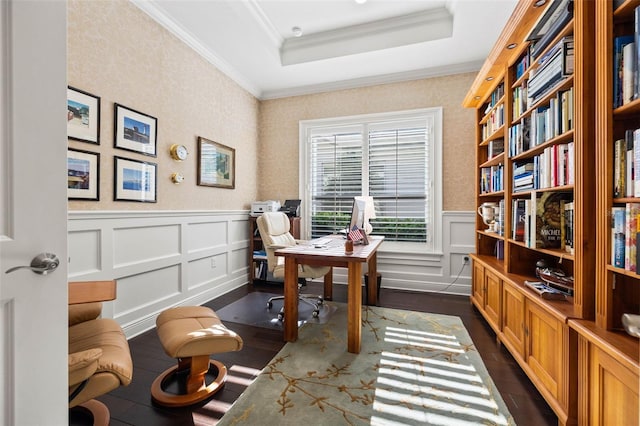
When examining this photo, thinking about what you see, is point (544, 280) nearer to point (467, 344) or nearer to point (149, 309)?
point (467, 344)

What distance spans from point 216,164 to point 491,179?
313cm

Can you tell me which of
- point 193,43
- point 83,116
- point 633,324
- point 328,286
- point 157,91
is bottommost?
point 328,286

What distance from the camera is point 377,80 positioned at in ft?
12.9

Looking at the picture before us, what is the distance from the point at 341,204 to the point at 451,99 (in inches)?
80.2

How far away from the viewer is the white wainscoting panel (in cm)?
212

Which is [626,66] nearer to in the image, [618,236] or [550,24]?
[618,236]

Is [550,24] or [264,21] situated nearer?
[550,24]

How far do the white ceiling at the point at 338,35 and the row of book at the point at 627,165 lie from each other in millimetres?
2107

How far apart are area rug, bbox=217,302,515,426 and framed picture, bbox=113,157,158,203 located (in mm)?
1839

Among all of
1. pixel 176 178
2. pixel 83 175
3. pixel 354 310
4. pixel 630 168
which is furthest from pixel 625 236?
pixel 176 178

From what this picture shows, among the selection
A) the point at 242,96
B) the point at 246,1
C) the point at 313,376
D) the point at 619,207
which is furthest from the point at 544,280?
the point at 242,96

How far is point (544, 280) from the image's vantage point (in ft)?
6.01

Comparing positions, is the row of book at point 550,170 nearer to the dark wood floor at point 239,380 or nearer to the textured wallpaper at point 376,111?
the dark wood floor at point 239,380

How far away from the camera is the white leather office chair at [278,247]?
2813 mm
